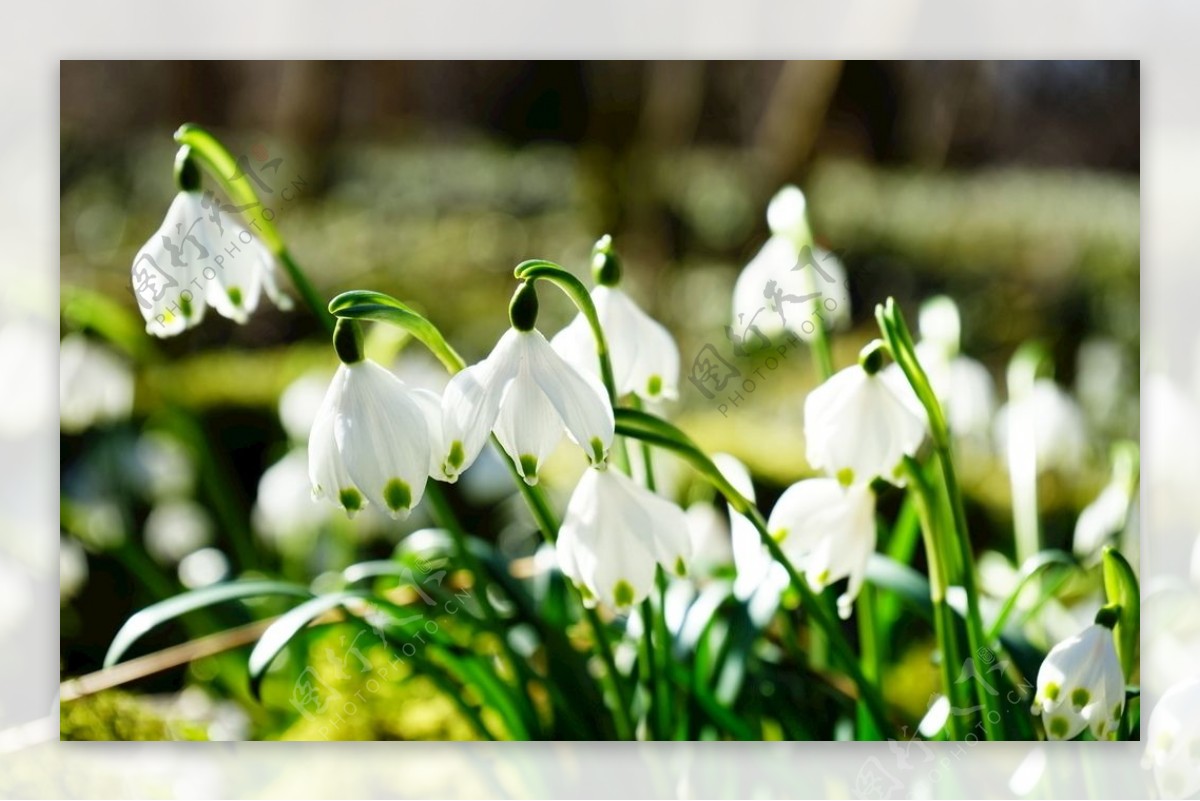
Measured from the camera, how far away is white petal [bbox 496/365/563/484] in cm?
109

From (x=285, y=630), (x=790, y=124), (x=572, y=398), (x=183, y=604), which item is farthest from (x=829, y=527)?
(x=183, y=604)

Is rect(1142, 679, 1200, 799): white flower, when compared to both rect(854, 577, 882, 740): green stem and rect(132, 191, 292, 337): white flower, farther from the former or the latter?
rect(132, 191, 292, 337): white flower

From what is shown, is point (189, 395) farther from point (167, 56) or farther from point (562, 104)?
point (562, 104)

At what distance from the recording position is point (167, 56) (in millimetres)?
1352

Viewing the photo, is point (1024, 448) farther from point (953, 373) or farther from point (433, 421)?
point (433, 421)

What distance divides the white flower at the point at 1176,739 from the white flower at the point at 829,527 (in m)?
0.41

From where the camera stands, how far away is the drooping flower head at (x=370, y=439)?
3.56 ft

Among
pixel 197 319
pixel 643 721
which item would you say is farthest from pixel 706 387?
pixel 197 319

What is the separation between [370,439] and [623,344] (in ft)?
0.98

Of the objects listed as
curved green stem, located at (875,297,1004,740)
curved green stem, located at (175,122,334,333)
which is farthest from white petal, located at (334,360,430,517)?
curved green stem, located at (875,297,1004,740)

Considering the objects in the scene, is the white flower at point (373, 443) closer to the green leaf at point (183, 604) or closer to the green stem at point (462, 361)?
the green stem at point (462, 361)

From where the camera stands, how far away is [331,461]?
110 cm

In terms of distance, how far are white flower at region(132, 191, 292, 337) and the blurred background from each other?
22mm

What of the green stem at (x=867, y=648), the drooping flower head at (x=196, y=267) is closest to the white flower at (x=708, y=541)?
the green stem at (x=867, y=648)
